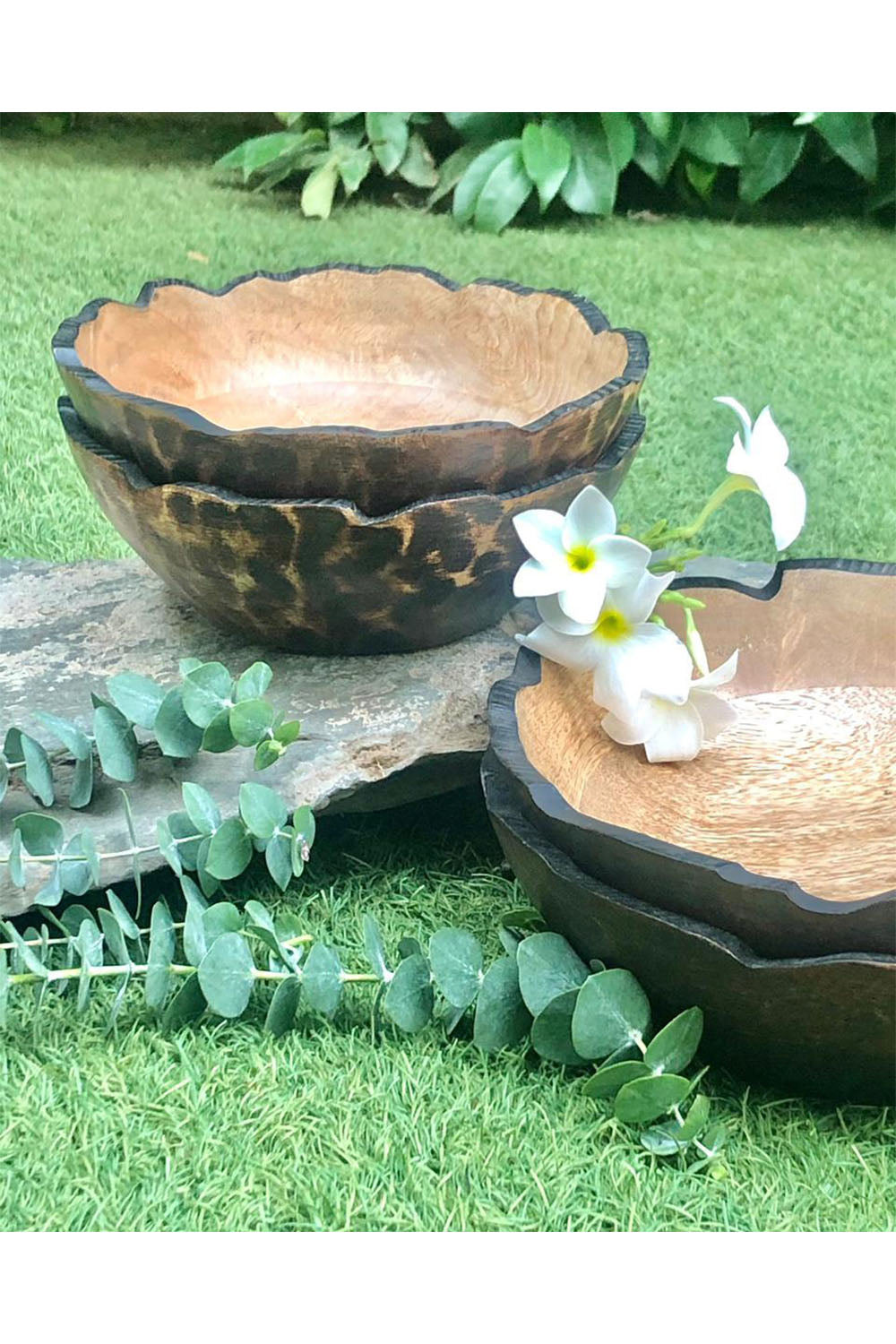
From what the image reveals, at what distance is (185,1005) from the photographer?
1.99 feet

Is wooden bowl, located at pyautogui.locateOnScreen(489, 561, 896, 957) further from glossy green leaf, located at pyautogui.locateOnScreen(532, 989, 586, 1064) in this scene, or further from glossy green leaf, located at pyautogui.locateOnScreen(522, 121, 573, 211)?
glossy green leaf, located at pyautogui.locateOnScreen(522, 121, 573, 211)

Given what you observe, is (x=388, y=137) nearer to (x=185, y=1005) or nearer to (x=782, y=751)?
(x=782, y=751)

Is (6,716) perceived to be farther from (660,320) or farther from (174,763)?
(660,320)

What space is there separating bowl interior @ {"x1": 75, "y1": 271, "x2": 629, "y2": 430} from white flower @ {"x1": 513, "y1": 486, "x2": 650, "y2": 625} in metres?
0.26

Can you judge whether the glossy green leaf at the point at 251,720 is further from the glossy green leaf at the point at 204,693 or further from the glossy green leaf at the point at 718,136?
the glossy green leaf at the point at 718,136

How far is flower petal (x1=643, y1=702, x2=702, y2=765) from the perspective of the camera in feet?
2.36

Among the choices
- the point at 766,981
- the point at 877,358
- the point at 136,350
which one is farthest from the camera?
the point at 877,358

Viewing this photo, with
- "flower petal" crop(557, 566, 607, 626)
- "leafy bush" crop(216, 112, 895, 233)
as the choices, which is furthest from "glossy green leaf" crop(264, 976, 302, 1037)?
"leafy bush" crop(216, 112, 895, 233)

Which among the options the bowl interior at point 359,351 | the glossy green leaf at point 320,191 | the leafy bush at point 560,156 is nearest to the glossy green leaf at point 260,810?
the bowl interior at point 359,351

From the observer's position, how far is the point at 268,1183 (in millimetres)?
532

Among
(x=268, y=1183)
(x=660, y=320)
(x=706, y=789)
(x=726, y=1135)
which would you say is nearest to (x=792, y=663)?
(x=706, y=789)

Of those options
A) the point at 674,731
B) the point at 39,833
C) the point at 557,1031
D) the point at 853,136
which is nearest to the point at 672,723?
the point at 674,731

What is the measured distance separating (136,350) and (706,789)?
0.46m

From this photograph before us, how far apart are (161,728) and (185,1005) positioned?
15 centimetres
